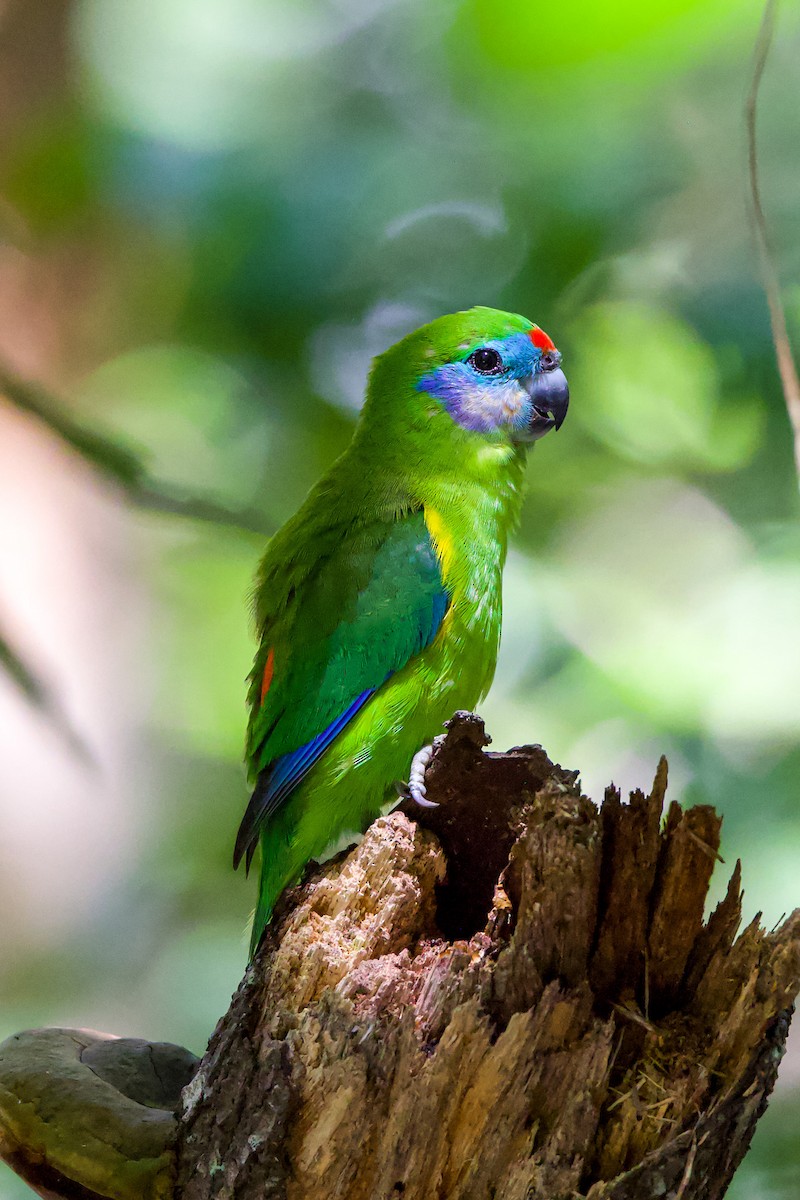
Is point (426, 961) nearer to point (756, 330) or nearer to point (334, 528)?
point (334, 528)

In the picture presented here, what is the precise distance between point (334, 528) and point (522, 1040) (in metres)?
1.41

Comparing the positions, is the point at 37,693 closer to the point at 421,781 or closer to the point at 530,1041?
the point at 421,781

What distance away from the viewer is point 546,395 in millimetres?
2947

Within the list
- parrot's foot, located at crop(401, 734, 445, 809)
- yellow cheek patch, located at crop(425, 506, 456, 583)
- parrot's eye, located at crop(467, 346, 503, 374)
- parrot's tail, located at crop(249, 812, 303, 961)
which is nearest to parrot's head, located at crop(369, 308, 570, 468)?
parrot's eye, located at crop(467, 346, 503, 374)

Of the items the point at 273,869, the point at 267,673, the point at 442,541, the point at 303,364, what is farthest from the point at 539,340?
the point at 273,869

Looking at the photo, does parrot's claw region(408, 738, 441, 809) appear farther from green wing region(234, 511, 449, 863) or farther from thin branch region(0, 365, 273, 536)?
thin branch region(0, 365, 273, 536)

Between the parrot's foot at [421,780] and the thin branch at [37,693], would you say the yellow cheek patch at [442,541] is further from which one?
the thin branch at [37,693]

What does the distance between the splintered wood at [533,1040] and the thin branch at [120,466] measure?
210cm

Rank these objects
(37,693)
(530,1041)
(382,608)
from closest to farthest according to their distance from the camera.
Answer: (530,1041) < (382,608) < (37,693)

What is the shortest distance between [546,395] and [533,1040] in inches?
72.8

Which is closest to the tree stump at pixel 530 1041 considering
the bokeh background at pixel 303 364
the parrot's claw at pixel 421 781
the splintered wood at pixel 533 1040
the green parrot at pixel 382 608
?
the splintered wood at pixel 533 1040

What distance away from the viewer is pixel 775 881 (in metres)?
3.29

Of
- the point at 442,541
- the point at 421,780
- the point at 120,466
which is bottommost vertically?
the point at 421,780

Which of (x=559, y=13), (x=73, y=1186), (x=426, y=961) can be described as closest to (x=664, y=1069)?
(x=426, y=961)
